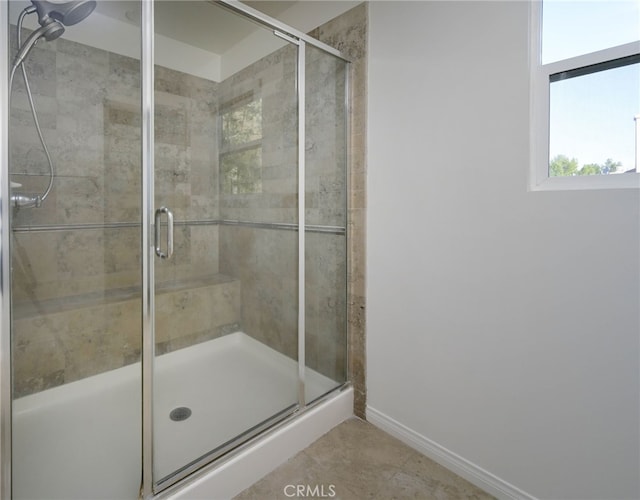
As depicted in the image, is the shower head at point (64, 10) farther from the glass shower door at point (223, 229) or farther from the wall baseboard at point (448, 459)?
the wall baseboard at point (448, 459)

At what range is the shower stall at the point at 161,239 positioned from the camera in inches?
46.4

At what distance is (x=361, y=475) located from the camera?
145cm

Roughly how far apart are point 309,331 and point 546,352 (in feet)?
3.50

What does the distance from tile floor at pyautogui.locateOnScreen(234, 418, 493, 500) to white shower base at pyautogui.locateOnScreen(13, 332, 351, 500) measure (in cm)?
7

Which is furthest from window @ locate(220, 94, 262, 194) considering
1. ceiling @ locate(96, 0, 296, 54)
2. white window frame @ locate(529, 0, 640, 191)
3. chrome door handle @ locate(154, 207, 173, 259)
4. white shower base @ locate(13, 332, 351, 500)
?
white window frame @ locate(529, 0, 640, 191)

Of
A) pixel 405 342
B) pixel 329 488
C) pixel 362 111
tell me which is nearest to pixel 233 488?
pixel 329 488

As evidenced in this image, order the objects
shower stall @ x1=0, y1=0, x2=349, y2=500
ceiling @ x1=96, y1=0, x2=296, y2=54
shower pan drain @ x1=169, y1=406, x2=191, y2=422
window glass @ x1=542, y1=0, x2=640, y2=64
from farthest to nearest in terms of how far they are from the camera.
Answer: shower pan drain @ x1=169, y1=406, x2=191, y2=422 → ceiling @ x1=96, y1=0, x2=296, y2=54 → shower stall @ x1=0, y1=0, x2=349, y2=500 → window glass @ x1=542, y1=0, x2=640, y2=64

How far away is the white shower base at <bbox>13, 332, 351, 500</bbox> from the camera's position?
1183 millimetres

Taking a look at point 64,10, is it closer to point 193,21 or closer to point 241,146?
point 193,21

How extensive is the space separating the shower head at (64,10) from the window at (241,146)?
2.57ft

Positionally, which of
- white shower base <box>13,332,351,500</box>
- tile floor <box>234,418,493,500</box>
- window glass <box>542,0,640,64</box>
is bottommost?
tile floor <box>234,418,493,500</box>

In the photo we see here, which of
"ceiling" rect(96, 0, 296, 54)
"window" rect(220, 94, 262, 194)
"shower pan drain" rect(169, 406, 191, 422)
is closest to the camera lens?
"ceiling" rect(96, 0, 296, 54)

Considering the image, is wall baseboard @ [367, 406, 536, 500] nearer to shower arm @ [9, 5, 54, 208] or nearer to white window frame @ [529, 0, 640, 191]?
white window frame @ [529, 0, 640, 191]

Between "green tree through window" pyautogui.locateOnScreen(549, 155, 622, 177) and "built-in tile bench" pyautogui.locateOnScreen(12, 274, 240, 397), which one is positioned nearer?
"green tree through window" pyautogui.locateOnScreen(549, 155, 622, 177)
